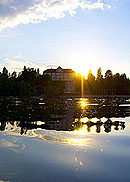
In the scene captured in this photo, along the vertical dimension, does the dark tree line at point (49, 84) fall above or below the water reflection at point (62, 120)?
above

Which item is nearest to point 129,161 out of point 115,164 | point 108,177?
point 115,164

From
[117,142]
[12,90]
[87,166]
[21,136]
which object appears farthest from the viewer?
[12,90]

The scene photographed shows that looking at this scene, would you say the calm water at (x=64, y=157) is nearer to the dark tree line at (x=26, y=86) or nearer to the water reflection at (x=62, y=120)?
the water reflection at (x=62, y=120)

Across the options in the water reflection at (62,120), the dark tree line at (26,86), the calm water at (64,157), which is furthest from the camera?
the dark tree line at (26,86)

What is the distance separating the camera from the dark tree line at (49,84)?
184ft

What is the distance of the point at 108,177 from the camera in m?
3.93

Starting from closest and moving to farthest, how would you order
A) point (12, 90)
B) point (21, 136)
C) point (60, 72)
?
point (21, 136) → point (12, 90) → point (60, 72)

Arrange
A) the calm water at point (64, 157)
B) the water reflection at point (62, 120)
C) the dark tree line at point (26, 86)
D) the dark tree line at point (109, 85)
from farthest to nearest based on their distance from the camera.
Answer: the dark tree line at point (109, 85) < the dark tree line at point (26, 86) < the water reflection at point (62, 120) < the calm water at point (64, 157)

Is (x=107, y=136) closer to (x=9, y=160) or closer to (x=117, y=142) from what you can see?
(x=117, y=142)

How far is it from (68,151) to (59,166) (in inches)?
40.4

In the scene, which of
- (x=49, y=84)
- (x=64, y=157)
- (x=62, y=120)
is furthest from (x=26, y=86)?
(x=64, y=157)

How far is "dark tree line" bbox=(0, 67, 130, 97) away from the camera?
56.0 m

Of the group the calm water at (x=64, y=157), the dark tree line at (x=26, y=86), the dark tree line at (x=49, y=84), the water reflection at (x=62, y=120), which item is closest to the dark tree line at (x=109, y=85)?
the dark tree line at (x=49, y=84)

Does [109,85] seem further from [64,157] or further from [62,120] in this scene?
[64,157]
